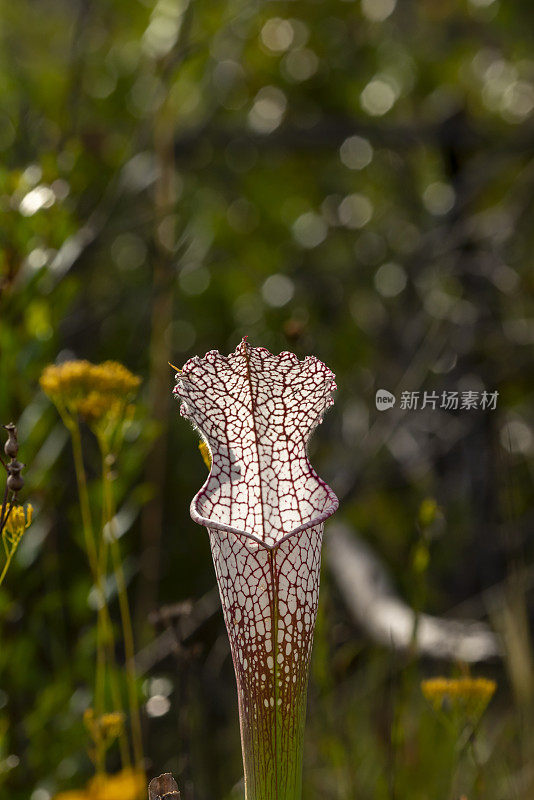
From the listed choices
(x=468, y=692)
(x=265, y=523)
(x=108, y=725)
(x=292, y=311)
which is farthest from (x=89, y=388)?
(x=292, y=311)

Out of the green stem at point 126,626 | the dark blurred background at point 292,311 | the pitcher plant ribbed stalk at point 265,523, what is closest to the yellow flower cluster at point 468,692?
the dark blurred background at point 292,311

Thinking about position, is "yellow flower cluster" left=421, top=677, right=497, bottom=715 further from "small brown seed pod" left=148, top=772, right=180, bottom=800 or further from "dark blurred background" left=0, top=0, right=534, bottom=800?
"small brown seed pod" left=148, top=772, right=180, bottom=800

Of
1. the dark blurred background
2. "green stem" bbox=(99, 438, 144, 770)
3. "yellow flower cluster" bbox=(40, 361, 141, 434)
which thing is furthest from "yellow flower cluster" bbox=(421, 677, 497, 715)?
"yellow flower cluster" bbox=(40, 361, 141, 434)

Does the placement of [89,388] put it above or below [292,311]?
above

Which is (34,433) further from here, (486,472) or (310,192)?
(310,192)

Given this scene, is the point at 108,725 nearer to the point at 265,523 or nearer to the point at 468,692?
the point at 265,523

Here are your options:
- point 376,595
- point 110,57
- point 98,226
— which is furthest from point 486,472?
point 110,57
